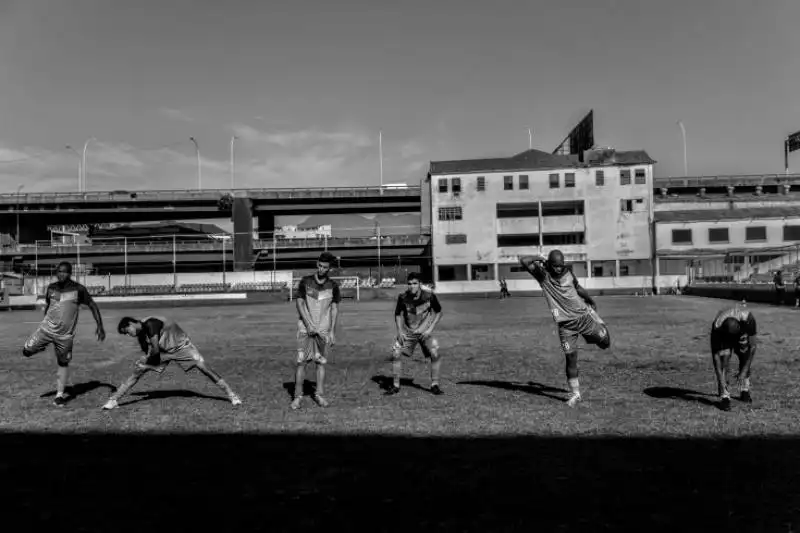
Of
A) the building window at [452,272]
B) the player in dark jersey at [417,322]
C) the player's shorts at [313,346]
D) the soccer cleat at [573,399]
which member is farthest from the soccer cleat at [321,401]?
the building window at [452,272]

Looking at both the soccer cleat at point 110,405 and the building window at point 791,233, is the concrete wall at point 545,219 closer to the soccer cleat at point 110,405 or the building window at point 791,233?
the building window at point 791,233

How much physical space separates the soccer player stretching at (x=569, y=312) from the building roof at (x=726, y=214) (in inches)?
2165

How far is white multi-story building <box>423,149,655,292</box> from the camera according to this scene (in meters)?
59.0

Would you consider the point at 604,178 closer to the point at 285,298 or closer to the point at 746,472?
the point at 285,298

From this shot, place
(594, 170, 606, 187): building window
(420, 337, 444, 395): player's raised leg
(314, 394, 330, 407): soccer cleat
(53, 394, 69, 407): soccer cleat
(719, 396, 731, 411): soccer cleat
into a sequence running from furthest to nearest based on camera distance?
(594, 170, 606, 187): building window → (420, 337, 444, 395): player's raised leg → (53, 394, 69, 407): soccer cleat → (314, 394, 330, 407): soccer cleat → (719, 396, 731, 411): soccer cleat

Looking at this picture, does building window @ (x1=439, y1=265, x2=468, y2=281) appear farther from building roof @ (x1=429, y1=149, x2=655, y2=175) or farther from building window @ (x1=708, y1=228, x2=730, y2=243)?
building window @ (x1=708, y1=228, x2=730, y2=243)

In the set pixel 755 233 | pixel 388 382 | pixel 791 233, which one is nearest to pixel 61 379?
pixel 388 382

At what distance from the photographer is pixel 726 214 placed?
5928 centimetres

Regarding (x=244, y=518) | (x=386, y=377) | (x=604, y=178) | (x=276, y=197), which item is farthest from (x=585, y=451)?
(x=276, y=197)

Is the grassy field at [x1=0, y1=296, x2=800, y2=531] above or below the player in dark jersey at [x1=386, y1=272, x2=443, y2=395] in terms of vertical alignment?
below

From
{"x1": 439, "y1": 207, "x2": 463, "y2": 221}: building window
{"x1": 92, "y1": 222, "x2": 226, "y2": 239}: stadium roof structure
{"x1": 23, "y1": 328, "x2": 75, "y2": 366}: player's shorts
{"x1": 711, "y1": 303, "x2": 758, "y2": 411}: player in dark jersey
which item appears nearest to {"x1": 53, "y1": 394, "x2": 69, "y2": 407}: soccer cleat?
{"x1": 23, "y1": 328, "x2": 75, "y2": 366}: player's shorts

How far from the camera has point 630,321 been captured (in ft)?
72.5

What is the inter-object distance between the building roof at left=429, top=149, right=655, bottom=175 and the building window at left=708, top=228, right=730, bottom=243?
28.3ft

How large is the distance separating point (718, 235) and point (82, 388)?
59.7 m
